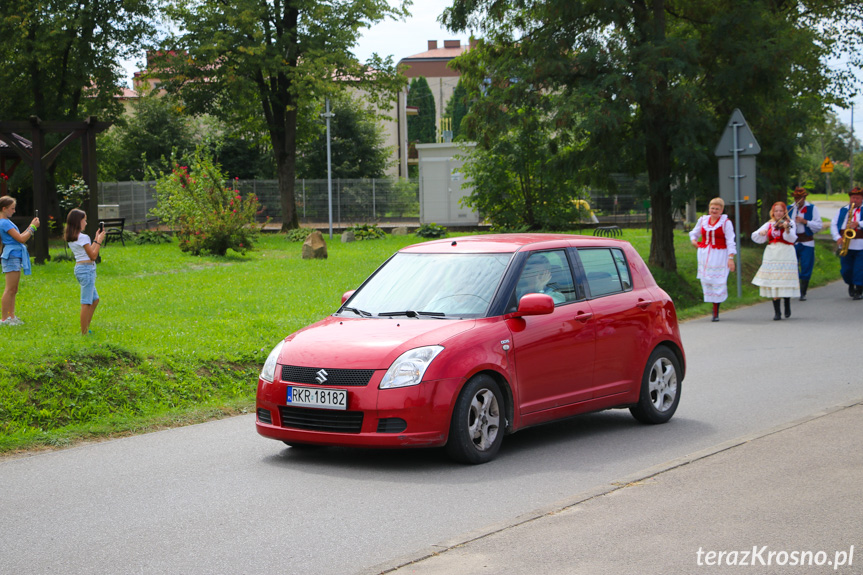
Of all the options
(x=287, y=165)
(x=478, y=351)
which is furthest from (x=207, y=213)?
(x=478, y=351)

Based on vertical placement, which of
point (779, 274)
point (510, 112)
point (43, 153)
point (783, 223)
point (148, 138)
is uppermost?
point (148, 138)

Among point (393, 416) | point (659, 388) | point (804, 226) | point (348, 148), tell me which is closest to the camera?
point (393, 416)

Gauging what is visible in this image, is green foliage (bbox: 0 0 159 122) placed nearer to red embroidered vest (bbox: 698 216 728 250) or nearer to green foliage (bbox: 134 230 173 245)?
green foliage (bbox: 134 230 173 245)

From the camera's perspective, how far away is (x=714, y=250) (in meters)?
16.5

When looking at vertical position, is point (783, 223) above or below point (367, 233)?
above

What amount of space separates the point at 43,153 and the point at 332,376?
20.1 m

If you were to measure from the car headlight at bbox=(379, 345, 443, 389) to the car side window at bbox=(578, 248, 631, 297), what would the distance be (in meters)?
2.00

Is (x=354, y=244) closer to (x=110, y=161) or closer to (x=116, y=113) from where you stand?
(x=116, y=113)

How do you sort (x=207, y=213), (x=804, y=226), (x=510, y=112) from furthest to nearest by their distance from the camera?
(x=207, y=213) < (x=510, y=112) < (x=804, y=226)

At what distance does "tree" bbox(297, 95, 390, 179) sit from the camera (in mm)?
64500

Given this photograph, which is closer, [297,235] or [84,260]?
[84,260]

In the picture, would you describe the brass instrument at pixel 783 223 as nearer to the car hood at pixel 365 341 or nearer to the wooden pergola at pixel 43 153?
the car hood at pixel 365 341

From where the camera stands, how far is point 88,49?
37438 mm

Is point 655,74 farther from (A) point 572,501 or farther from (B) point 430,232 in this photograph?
(B) point 430,232
